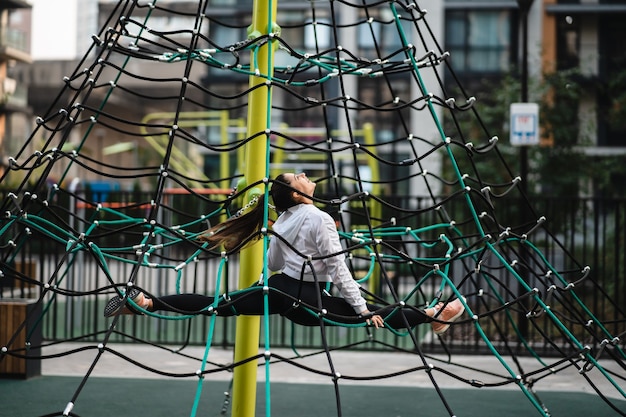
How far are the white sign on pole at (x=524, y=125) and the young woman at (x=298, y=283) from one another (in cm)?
475

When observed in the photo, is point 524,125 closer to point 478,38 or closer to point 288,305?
point 288,305

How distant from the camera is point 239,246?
14.5 feet

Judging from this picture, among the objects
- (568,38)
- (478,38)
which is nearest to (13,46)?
(478,38)

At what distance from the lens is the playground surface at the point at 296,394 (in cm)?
608

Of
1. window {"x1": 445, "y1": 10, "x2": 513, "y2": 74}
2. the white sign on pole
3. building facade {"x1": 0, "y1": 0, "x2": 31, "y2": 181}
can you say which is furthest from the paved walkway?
building facade {"x1": 0, "y1": 0, "x2": 31, "y2": 181}

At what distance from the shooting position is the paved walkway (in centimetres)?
732

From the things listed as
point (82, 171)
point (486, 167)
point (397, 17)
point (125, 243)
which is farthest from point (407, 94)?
point (397, 17)

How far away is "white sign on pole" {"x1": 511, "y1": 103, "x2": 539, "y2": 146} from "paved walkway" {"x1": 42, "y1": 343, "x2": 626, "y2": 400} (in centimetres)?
213

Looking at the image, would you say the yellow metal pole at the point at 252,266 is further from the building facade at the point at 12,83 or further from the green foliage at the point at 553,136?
the building facade at the point at 12,83

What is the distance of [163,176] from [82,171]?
4137 cm

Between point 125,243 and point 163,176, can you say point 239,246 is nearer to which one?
point 163,176

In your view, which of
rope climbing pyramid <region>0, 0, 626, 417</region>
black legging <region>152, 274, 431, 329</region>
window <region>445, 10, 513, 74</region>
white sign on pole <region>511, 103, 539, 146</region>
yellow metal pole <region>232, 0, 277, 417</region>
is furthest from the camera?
window <region>445, 10, 513, 74</region>

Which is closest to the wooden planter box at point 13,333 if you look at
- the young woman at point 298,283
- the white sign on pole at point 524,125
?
the young woman at point 298,283

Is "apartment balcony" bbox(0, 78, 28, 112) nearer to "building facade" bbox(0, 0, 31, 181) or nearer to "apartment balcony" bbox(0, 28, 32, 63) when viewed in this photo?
"building facade" bbox(0, 0, 31, 181)
